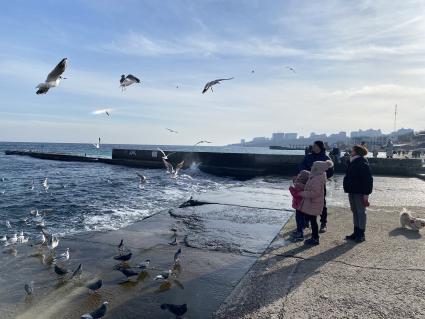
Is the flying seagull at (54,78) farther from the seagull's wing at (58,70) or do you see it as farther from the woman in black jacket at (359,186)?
the woman in black jacket at (359,186)

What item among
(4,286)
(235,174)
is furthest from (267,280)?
(235,174)

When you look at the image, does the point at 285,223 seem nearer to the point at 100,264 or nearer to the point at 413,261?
the point at 413,261

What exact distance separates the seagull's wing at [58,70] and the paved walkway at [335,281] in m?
3.59

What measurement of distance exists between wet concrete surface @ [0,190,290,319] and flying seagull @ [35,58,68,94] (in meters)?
2.56

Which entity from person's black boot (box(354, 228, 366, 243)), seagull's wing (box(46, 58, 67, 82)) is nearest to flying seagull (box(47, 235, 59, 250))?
seagull's wing (box(46, 58, 67, 82))

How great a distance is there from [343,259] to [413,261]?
3.33 feet

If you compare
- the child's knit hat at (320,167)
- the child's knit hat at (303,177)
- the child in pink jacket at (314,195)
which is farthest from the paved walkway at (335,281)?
the child's knit hat at (320,167)

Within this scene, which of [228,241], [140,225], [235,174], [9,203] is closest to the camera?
[228,241]

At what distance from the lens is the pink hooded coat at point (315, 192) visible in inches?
261

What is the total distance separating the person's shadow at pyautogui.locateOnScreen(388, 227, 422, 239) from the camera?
7.38 metres

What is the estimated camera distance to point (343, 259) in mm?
5887

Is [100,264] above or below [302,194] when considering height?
below

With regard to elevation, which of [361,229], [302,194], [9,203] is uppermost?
[302,194]

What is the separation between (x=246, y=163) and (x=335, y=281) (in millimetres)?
28218
